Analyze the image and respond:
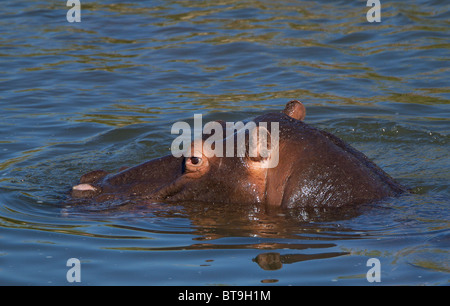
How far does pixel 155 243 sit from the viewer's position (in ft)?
22.4

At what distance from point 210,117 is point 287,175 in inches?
211

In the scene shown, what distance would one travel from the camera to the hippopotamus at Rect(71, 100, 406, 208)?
6852 mm

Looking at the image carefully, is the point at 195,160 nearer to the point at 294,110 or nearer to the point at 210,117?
the point at 294,110

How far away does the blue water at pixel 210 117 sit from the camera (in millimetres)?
6375

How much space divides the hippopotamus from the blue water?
15cm

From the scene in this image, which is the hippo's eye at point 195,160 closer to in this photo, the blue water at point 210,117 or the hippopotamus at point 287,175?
the hippopotamus at point 287,175

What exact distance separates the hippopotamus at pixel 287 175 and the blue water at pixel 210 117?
0.15 meters

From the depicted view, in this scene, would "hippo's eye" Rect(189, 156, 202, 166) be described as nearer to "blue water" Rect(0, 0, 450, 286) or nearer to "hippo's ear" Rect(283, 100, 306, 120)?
"blue water" Rect(0, 0, 450, 286)

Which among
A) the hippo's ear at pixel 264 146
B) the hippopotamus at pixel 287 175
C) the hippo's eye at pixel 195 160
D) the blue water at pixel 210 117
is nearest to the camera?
the blue water at pixel 210 117

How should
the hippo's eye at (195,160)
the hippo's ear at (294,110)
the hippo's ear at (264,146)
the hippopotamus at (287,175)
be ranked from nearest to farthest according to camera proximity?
1. the hippo's ear at (264,146)
2. the hippopotamus at (287,175)
3. the hippo's eye at (195,160)
4. the hippo's ear at (294,110)

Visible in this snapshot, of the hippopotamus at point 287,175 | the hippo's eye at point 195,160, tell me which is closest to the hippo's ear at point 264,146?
the hippopotamus at point 287,175

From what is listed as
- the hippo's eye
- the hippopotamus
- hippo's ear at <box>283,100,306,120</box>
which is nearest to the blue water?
the hippopotamus

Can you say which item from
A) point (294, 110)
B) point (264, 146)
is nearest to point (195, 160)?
point (264, 146)
